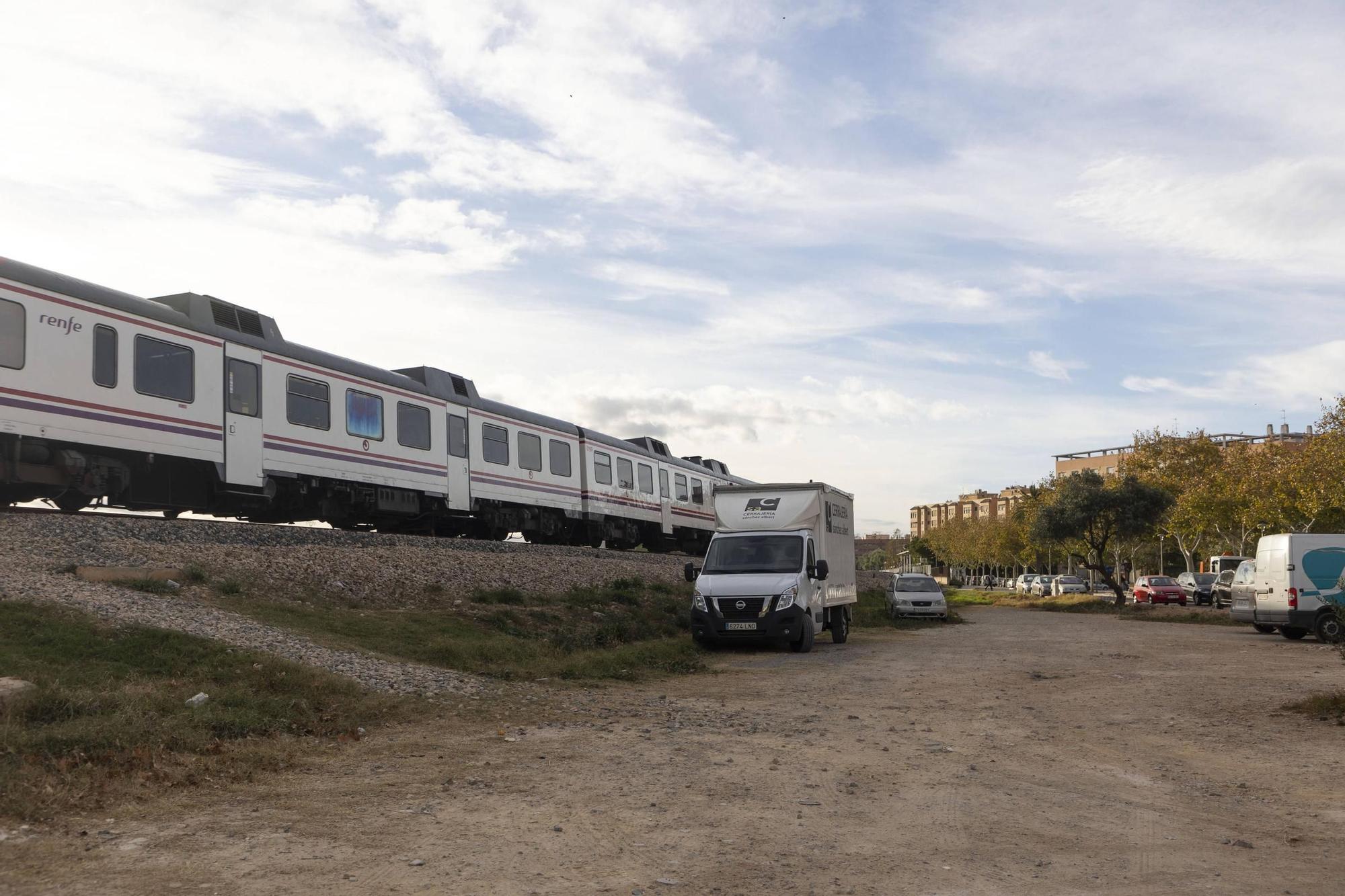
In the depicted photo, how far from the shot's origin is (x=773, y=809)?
6.39 m

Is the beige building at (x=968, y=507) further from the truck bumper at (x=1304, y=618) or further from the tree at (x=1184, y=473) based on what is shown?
the truck bumper at (x=1304, y=618)

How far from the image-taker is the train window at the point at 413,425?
843 inches

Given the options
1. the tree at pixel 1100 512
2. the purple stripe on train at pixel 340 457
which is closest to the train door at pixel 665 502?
the purple stripe on train at pixel 340 457

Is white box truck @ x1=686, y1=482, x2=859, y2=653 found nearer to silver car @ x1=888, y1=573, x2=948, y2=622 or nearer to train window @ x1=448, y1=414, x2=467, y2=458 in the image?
train window @ x1=448, y1=414, x2=467, y2=458

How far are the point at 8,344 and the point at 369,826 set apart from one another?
10.9 metres

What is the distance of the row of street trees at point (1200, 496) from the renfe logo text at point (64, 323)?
116 ft

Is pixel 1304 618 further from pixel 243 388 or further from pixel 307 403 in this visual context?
pixel 243 388

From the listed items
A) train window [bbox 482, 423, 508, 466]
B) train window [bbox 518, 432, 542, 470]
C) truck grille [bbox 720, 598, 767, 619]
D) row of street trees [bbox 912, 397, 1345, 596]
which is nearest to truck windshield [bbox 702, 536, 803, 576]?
truck grille [bbox 720, 598, 767, 619]

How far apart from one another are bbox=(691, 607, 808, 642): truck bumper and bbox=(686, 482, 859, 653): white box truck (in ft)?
0.03

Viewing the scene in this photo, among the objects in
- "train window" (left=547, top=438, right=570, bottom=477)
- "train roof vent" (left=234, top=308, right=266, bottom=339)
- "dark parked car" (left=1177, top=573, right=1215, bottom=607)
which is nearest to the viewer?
"train roof vent" (left=234, top=308, right=266, bottom=339)

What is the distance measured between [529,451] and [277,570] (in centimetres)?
1132

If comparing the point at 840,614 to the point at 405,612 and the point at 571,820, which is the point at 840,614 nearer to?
the point at 405,612

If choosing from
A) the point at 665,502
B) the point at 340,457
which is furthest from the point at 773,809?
the point at 665,502

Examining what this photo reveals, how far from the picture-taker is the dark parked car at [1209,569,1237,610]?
3120 cm
